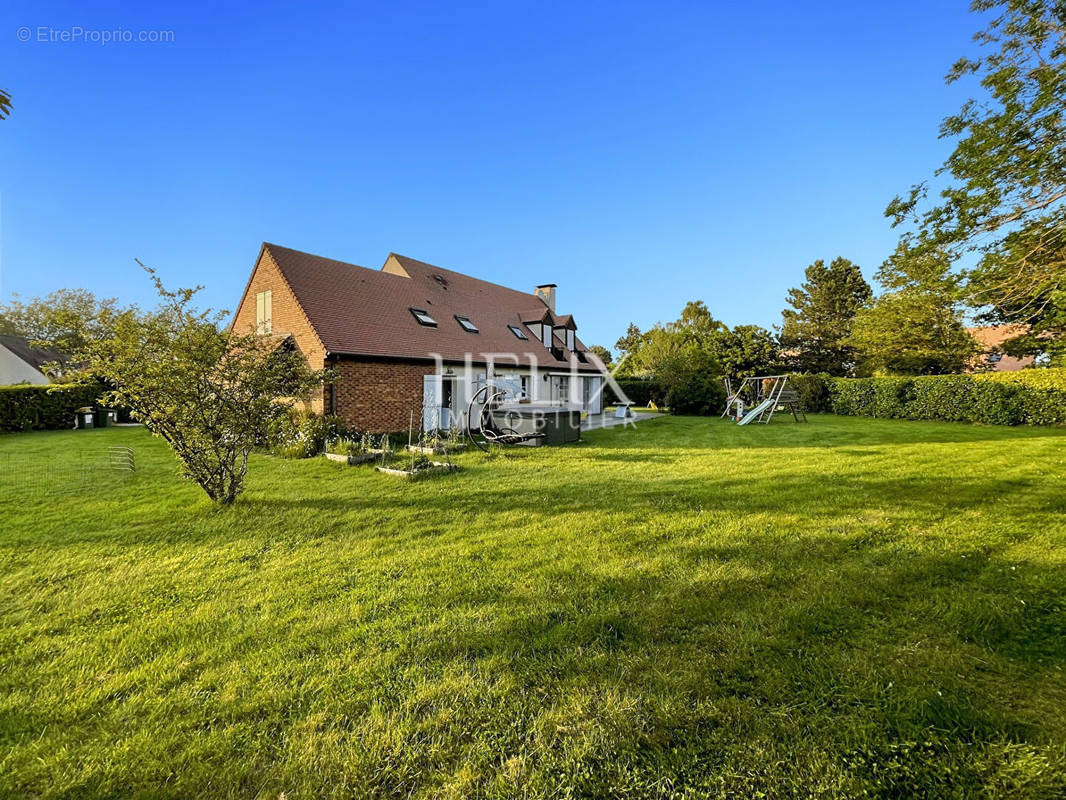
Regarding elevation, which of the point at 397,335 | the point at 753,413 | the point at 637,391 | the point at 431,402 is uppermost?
the point at 397,335

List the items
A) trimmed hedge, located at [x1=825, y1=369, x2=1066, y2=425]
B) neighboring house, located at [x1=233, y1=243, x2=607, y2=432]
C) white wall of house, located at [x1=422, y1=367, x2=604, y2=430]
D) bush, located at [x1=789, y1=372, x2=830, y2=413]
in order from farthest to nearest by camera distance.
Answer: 1. bush, located at [x1=789, y1=372, x2=830, y2=413]
2. trimmed hedge, located at [x1=825, y1=369, x2=1066, y2=425]
3. white wall of house, located at [x1=422, y1=367, x2=604, y2=430]
4. neighboring house, located at [x1=233, y1=243, x2=607, y2=432]

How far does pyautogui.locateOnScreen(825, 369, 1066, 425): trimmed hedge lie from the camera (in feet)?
50.1

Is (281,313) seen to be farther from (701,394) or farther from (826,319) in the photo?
(826,319)

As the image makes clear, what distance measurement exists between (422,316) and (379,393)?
431 cm

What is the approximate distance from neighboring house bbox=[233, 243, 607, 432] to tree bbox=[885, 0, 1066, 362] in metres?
9.79

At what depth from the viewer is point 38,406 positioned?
56.1 ft

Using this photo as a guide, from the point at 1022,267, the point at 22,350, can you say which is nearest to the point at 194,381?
the point at 1022,267

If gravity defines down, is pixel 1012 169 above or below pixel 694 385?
above

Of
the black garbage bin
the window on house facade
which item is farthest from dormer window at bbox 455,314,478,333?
the black garbage bin

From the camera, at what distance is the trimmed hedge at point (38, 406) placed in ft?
53.6

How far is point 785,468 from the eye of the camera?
8602 millimetres

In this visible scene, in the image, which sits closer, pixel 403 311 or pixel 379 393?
pixel 379 393

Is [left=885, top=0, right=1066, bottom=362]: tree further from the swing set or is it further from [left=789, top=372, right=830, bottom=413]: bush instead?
[left=789, top=372, right=830, bottom=413]: bush

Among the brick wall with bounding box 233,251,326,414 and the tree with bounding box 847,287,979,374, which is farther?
the tree with bounding box 847,287,979,374
